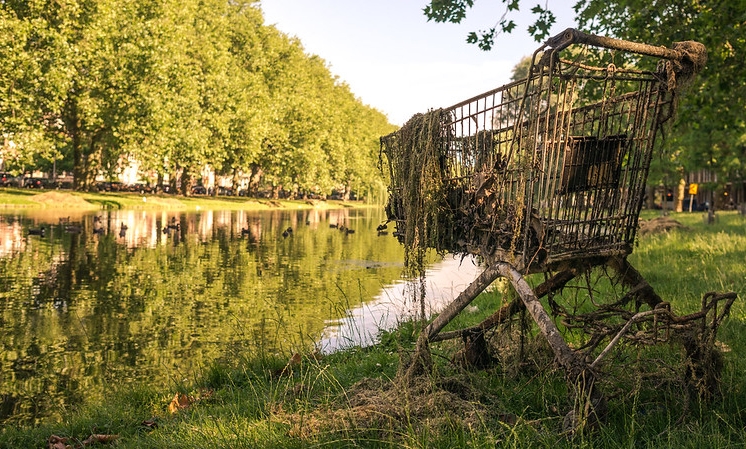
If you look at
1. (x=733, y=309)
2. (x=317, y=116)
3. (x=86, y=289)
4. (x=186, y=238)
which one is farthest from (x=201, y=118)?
(x=733, y=309)

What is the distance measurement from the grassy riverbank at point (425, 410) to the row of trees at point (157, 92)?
30697 mm

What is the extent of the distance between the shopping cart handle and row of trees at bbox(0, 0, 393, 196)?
3285cm

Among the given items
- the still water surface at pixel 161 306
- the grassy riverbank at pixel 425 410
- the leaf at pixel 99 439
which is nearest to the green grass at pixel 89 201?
the still water surface at pixel 161 306

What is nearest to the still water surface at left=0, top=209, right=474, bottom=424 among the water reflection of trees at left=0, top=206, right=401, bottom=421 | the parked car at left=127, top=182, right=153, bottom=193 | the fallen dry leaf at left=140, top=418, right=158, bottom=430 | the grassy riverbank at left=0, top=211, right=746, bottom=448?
the water reflection of trees at left=0, top=206, right=401, bottom=421

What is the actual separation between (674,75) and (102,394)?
5.40m

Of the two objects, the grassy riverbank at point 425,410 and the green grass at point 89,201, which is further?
the green grass at point 89,201

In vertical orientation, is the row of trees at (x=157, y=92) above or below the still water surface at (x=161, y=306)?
above

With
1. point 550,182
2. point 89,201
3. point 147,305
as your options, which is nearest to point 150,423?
A: point 550,182

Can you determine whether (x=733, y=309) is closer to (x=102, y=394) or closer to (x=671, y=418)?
(x=671, y=418)

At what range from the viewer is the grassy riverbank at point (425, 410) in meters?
3.79

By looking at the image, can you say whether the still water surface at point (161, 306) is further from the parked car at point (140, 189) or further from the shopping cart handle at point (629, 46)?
the parked car at point (140, 189)

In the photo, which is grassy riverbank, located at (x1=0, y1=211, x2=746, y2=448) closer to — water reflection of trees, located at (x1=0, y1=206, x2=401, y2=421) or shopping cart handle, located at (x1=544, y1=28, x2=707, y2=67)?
water reflection of trees, located at (x1=0, y1=206, x2=401, y2=421)

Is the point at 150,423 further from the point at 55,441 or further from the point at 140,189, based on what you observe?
the point at 140,189

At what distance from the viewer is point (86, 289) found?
39.5ft
